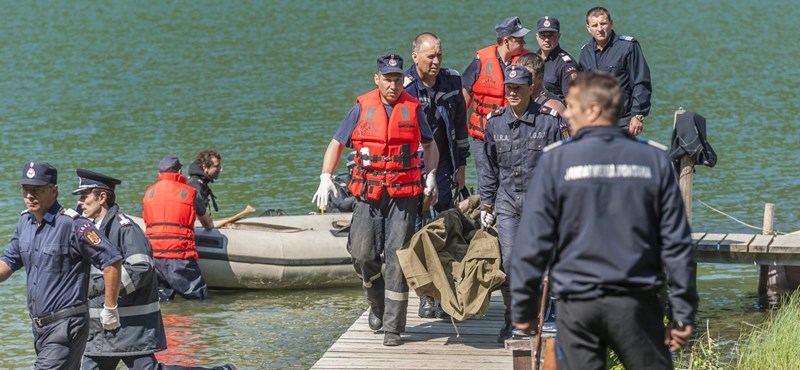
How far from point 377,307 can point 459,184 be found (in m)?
1.38

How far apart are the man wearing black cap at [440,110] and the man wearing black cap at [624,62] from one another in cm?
109

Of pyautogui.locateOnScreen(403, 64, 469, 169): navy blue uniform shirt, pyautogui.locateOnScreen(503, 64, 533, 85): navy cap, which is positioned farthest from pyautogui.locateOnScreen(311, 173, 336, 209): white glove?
pyautogui.locateOnScreen(503, 64, 533, 85): navy cap

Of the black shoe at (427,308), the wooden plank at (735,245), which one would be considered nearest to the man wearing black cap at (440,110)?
the black shoe at (427,308)

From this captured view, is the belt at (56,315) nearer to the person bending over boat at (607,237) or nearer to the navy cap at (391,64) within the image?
the navy cap at (391,64)

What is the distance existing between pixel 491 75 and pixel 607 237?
5.21 m

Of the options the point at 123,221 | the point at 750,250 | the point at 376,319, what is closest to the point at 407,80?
the point at 376,319

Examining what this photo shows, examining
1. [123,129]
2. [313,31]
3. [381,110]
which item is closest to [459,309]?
[381,110]

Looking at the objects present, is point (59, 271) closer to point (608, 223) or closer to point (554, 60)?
point (608, 223)

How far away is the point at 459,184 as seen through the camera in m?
9.78

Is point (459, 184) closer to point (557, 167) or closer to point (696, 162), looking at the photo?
point (696, 162)

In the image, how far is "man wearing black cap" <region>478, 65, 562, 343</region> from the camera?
26.3 feet

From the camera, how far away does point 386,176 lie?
842cm

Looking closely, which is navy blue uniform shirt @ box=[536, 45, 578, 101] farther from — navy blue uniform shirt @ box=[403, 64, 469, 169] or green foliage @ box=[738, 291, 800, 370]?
green foliage @ box=[738, 291, 800, 370]

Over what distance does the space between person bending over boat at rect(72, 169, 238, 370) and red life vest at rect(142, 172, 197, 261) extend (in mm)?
4854
